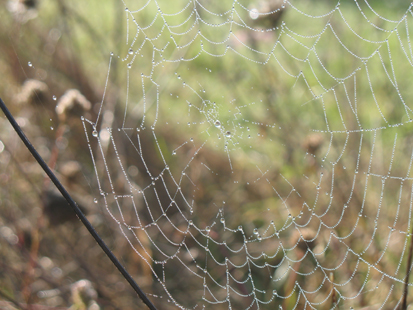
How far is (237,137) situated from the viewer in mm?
2127

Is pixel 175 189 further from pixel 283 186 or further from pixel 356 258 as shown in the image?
pixel 356 258

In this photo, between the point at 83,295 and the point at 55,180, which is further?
the point at 83,295

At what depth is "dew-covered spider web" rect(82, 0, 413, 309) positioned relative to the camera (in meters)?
1.58

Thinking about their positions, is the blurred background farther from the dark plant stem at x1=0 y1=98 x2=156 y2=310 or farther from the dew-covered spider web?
the dark plant stem at x1=0 y1=98 x2=156 y2=310

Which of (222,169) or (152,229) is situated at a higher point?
(222,169)

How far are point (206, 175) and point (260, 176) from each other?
0.30 metres

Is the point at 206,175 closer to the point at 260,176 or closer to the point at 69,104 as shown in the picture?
the point at 260,176

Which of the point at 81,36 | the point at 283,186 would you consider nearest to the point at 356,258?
the point at 283,186

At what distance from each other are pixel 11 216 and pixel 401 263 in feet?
5.36

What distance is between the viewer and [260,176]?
2037 millimetres

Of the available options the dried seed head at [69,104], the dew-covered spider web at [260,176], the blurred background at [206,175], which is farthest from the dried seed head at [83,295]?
the dried seed head at [69,104]

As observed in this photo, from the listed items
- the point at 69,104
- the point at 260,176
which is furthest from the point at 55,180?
the point at 260,176

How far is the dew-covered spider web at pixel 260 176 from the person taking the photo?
158 centimetres

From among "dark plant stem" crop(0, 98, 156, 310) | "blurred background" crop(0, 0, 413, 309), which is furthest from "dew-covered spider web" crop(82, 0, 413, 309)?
"dark plant stem" crop(0, 98, 156, 310)
